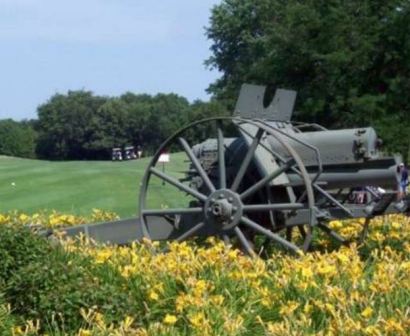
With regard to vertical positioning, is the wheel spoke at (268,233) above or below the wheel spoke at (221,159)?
below

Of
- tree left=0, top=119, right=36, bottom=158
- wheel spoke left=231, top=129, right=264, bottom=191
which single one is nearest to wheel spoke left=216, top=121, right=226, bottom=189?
wheel spoke left=231, top=129, right=264, bottom=191

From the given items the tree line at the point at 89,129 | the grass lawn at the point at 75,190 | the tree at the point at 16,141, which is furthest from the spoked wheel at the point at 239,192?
the tree at the point at 16,141

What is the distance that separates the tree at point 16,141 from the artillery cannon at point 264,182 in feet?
289

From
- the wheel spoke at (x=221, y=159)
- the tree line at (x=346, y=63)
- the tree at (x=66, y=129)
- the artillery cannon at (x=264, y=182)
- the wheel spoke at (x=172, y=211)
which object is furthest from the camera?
the tree at (x=66, y=129)

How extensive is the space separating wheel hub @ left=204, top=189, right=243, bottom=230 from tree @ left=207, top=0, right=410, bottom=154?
23.3 meters

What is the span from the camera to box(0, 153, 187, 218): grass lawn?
81.7 ft

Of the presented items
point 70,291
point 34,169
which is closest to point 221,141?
point 70,291

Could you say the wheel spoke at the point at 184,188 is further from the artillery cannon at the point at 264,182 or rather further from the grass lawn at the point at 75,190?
the grass lawn at the point at 75,190

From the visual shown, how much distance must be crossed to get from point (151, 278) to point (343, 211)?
9.88 ft

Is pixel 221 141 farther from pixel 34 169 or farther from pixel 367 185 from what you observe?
pixel 34 169

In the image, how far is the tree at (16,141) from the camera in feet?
323

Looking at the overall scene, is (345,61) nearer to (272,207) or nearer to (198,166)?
(198,166)

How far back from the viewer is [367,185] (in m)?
9.23

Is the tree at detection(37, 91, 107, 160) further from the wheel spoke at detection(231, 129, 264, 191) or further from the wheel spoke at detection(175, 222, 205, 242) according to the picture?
the wheel spoke at detection(231, 129, 264, 191)
